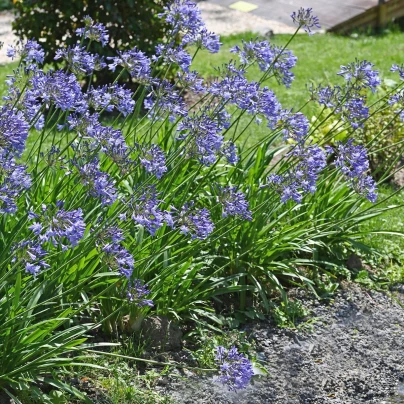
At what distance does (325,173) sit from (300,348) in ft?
4.05

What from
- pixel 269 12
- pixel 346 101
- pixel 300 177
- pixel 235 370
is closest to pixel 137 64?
pixel 300 177

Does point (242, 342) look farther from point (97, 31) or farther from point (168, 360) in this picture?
point (97, 31)

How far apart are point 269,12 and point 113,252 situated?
10.7 m

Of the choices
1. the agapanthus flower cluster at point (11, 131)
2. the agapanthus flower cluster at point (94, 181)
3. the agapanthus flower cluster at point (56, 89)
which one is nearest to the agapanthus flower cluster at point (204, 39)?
the agapanthus flower cluster at point (56, 89)

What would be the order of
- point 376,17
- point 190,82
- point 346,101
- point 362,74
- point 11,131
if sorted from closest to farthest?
point 11,131
point 190,82
point 362,74
point 346,101
point 376,17

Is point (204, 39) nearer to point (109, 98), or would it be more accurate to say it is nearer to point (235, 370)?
point (109, 98)

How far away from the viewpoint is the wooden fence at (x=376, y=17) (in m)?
12.3

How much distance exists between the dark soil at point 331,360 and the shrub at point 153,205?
0.92 ft

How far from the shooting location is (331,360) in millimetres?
4406

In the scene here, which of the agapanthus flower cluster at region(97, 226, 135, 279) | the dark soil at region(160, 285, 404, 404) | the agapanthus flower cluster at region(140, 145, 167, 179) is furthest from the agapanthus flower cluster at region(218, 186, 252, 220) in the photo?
the dark soil at region(160, 285, 404, 404)

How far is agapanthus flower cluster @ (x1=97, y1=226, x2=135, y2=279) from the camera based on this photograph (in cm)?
308

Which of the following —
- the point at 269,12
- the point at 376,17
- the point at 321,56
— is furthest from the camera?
the point at 269,12

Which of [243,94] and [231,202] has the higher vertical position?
[243,94]

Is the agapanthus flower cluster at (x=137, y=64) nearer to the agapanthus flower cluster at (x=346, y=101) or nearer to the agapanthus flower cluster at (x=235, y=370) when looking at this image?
the agapanthus flower cluster at (x=346, y=101)
